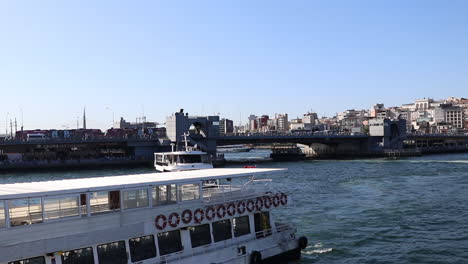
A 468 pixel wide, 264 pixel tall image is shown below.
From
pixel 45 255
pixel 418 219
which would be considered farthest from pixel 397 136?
pixel 45 255

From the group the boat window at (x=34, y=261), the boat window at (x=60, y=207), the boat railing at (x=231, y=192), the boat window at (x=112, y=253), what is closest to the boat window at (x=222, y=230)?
the boat railing at (x=231, y=192)

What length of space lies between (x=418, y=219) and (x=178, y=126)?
2946 inches

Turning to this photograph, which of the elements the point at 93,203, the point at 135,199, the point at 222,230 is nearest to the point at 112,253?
the point at 135,199

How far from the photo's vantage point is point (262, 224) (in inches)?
979

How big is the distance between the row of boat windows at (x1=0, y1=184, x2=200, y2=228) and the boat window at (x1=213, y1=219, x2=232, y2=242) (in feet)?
5.52

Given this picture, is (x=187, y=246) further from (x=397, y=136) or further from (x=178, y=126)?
(x=397, y=136)

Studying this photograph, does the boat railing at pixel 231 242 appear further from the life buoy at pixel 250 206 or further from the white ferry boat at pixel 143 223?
the life buoy at pixel 250 206

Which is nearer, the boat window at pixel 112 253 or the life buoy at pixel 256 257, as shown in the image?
the boat window at pixel 112 253

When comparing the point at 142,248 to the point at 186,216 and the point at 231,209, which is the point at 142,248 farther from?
the point at 231,209

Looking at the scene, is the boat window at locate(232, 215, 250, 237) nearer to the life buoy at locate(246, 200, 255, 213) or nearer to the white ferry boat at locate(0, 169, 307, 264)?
the white ferry boat at locate(0, 169, 307, 264)

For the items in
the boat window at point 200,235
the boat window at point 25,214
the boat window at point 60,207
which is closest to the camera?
the boat window at point 25,214

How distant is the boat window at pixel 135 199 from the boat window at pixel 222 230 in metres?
3.81

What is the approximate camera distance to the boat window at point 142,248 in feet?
64.0

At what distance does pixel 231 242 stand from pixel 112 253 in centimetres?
597
